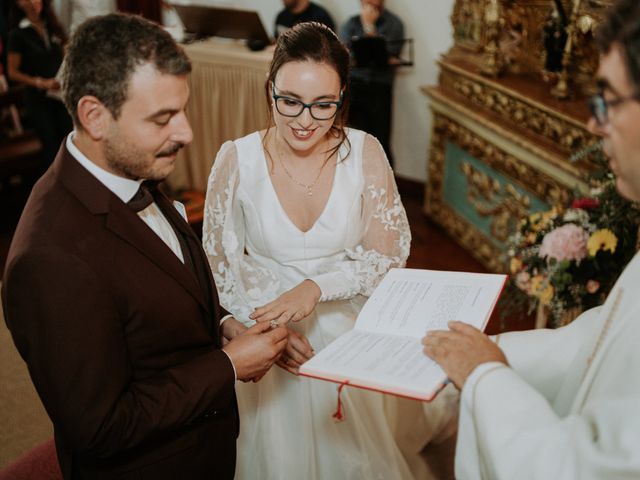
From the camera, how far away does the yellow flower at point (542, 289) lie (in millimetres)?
2980

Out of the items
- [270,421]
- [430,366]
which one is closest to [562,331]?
[430,366]

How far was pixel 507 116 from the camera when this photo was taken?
15.0 ft

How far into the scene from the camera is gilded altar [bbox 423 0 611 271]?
4.01 m

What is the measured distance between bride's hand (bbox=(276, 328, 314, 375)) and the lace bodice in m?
0.29

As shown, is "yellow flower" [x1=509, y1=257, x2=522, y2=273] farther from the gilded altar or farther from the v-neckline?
the v-neckline

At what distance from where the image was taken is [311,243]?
8.11 ft

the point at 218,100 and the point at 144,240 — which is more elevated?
the point at 144,240

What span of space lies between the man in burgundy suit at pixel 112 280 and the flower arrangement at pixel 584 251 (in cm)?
178

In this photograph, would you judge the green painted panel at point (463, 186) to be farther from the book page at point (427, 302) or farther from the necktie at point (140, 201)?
the necktie at point (140, 201)

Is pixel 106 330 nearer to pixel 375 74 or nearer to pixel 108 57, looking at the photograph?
pixel 108 57

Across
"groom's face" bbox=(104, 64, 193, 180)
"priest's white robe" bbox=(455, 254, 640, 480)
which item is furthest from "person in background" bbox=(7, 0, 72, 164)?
→ "priest's white robe" bbox=(455, 254, 640, 480)

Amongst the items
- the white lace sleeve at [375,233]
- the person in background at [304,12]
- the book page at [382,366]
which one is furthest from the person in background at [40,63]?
the book page at [382,366]

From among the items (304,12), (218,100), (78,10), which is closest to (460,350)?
(218,100)

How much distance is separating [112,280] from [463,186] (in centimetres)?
415
